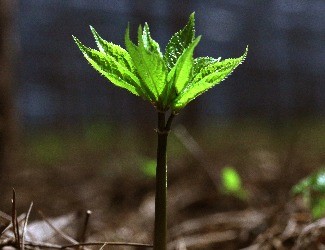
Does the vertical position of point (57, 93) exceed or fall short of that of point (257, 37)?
it falls short

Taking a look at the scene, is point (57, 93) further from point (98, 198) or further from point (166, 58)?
point (166, 58)

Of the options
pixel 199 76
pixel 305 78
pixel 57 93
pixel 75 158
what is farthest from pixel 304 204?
pixel 305 78

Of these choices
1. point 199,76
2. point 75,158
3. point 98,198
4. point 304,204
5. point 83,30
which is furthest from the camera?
point 83,30

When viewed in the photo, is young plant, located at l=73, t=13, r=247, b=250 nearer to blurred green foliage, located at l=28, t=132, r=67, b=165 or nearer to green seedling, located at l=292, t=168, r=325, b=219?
green seedling, located at l=292, t=168, r=325, b=219

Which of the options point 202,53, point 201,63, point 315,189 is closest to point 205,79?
point 201,63

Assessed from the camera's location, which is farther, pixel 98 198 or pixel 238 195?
pixel 98 198

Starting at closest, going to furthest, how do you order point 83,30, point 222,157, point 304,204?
point 304,204
point 222,157
point 83,30
